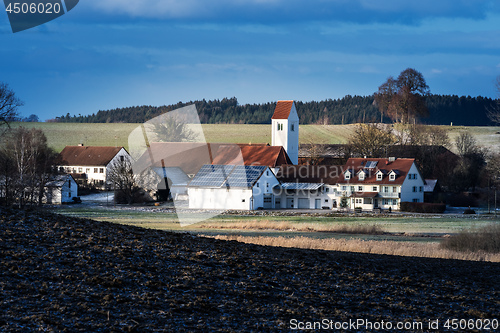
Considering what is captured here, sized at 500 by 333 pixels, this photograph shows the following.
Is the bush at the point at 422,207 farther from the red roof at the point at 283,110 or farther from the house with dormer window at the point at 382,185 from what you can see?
the red roof at the point at 283,110

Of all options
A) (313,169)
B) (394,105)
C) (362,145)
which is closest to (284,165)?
(313,169)

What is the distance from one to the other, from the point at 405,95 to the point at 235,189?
1505 inches

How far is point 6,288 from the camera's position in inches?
460

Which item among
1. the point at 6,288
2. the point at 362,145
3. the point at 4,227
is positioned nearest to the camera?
the point at 6,288

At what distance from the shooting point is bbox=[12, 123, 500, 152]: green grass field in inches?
5010

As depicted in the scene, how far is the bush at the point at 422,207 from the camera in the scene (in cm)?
6738

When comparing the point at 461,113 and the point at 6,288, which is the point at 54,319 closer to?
the point at 6,288

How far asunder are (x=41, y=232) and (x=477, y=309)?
10.2 m

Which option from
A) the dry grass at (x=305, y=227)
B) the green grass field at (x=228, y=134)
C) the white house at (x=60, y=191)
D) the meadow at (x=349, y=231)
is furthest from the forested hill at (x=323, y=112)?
the dry grass at (x=305, y=227)

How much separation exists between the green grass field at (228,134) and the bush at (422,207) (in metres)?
51.7

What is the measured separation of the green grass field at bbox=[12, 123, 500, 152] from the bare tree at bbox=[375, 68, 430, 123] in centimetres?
2275

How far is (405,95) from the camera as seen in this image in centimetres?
9881

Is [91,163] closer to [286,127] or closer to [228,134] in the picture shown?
[286,127]

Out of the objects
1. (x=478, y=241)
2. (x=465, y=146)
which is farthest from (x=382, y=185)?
(x=478, y=241)
